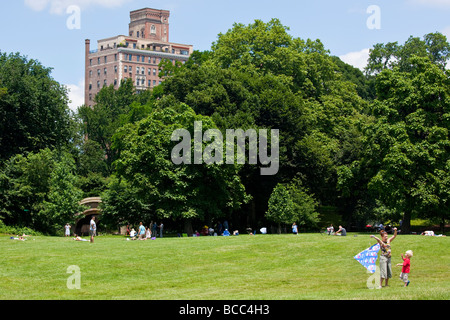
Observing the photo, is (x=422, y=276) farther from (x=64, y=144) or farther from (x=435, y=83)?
(x=64, y=144)

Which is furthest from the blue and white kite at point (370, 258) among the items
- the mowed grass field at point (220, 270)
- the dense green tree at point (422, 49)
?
the dense green tree at point (422, 49)

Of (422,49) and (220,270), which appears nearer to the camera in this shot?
(220,270)

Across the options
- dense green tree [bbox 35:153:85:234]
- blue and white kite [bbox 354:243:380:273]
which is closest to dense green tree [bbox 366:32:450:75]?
dense green tree [bbox 35:153:85:234]

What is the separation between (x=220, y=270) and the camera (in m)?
35.1

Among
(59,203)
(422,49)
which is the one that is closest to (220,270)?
(59,203)

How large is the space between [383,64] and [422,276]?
272 ft

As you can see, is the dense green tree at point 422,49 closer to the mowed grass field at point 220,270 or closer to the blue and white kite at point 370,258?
the mowed grass field at point 220,270

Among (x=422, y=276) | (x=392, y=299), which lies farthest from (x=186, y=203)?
(x=392, y=299)

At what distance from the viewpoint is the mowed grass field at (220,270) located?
88.1 ft

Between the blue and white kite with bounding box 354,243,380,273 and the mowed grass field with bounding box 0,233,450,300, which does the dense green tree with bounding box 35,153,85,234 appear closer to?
the mowed grass field with bounding box 0,233,450,300

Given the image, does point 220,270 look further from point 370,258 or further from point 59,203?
point 59,203

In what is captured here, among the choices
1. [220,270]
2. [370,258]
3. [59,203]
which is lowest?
[220,270]

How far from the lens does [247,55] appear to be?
86750 millimetres

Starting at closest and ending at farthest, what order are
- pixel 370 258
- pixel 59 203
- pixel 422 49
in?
pixel 370 258
pixel 59 203
pixel 422 49
